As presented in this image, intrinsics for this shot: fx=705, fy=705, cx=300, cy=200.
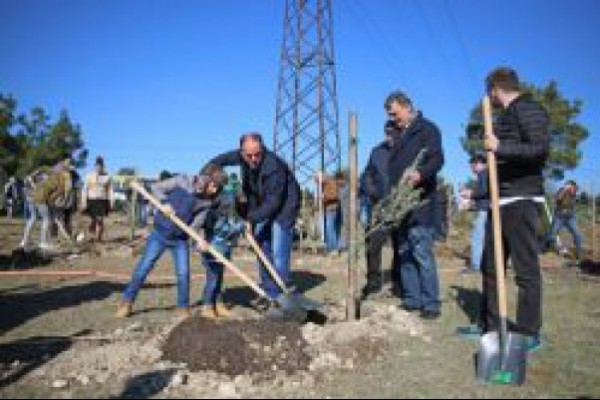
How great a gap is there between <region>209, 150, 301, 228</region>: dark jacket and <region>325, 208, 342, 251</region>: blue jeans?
680 centimetres

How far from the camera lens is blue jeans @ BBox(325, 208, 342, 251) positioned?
14.5 metres

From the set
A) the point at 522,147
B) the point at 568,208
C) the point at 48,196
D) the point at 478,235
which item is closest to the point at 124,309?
the point at 522,147

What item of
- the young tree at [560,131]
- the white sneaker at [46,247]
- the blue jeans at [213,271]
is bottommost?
the blue jeans at [213,271]

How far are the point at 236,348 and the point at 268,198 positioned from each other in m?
2.33

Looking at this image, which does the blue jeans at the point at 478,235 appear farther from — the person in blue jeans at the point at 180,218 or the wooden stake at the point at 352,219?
the person in blue jeans at the point at 180,218

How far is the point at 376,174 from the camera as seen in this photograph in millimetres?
8500

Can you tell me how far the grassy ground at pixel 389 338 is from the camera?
4758 mm

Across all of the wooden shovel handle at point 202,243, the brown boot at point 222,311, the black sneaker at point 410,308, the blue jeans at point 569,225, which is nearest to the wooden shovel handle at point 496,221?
the black sneaker at point 410,308

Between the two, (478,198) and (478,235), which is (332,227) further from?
(478,198)

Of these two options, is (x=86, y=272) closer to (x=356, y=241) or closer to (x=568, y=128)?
(x=356, y=241)

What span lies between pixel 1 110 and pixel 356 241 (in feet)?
123

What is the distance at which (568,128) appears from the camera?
33.9 meters

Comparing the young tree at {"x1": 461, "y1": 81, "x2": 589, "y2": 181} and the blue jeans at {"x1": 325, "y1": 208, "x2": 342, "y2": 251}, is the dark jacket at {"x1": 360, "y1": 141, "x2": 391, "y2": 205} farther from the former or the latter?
the young tree at {"x1": 461, "y1": 81, "x2": 589, "y2": 181}

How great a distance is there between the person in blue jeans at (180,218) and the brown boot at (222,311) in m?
0.31
